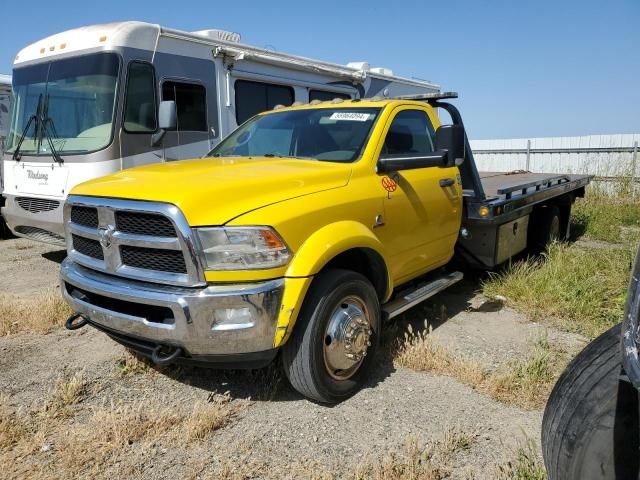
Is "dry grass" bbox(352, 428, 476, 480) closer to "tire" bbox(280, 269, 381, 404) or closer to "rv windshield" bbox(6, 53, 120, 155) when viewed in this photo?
"tire" bbox(280, 269, 381, 404)

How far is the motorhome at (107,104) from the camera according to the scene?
644cm

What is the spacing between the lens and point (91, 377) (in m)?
3.93

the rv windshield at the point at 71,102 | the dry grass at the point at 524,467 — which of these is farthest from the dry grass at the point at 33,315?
the dry grass at the point at 524,467

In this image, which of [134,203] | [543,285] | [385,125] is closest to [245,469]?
[134,203]

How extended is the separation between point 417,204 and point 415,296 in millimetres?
754

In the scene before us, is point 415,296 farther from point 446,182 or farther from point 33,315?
point 33,315

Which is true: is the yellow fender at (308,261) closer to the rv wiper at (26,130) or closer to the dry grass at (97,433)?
the dry grass at (97,433)

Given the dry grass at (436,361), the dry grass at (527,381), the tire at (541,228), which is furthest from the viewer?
the tire at (541,228)

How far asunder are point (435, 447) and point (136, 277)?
2003 mm

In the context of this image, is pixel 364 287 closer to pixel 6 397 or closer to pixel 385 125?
pixel 385 125

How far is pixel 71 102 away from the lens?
261 inches

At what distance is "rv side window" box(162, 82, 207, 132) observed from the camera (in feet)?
23.4

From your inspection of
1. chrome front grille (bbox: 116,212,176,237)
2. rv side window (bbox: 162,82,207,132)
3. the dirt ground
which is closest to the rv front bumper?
rv side window (bbox: 162,82,207,132)

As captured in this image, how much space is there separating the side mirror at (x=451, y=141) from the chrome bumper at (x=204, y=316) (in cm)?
201
